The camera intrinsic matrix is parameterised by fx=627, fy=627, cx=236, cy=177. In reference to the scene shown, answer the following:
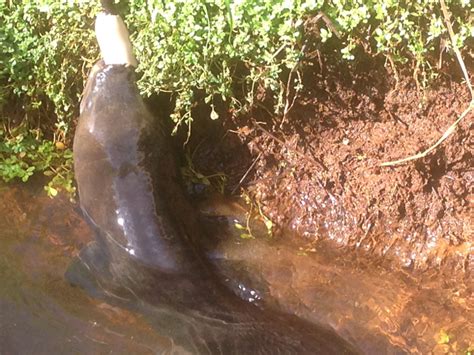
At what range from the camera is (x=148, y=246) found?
315cm

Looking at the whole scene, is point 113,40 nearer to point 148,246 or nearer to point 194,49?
point 194,49

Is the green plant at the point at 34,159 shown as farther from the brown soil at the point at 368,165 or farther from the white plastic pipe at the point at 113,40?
the brown soil at the point at 368,165

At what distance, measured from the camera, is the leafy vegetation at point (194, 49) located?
289 centimetres

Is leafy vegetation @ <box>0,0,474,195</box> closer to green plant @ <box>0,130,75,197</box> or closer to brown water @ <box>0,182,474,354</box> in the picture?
green plant @ <box>0,130,75,197</box>

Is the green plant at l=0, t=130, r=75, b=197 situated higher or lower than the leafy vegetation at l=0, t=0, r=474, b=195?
lower

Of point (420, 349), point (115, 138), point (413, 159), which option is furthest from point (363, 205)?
point (115, 138)

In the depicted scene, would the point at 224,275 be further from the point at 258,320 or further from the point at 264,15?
the point at 264,15

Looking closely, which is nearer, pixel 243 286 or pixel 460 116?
pixel 460 116

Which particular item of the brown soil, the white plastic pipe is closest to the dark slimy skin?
the white plastic pipe

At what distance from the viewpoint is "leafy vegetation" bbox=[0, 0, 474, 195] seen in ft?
9.50

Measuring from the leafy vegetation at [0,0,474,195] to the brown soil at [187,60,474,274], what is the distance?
15 centimetres

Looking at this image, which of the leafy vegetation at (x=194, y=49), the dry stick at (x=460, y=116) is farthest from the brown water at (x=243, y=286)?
the dry stick at (x=460, y=116)

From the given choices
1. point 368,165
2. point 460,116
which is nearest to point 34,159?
point 368,165

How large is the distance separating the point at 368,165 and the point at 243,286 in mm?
920
